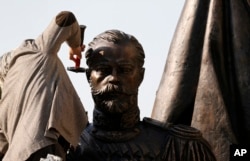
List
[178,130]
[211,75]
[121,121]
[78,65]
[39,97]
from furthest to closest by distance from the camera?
[211,75], [78,65], [178,130], [121,121], [39,97]

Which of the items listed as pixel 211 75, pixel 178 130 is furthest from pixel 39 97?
pixel 211 75

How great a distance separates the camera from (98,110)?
302 inches

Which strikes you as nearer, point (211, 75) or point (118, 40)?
point (118, 40)

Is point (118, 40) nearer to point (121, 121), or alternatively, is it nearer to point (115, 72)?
point (115, 72)

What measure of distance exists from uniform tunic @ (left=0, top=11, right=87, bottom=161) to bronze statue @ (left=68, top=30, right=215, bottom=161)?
0.78ft

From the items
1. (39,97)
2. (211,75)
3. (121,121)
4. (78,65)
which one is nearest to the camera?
(39,97)

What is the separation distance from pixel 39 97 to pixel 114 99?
1.89ft

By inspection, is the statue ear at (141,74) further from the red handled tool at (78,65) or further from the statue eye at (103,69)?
the red handled tool at (78,65)

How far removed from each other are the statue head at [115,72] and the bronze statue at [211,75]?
122 inches

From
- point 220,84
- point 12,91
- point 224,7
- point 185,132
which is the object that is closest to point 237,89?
point 220,84

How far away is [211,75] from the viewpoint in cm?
1104

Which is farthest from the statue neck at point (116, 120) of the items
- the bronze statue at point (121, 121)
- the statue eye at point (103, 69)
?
the statue eye at point (103, 69)

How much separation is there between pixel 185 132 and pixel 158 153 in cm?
25

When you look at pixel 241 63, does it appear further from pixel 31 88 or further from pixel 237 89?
pixel 31 88
